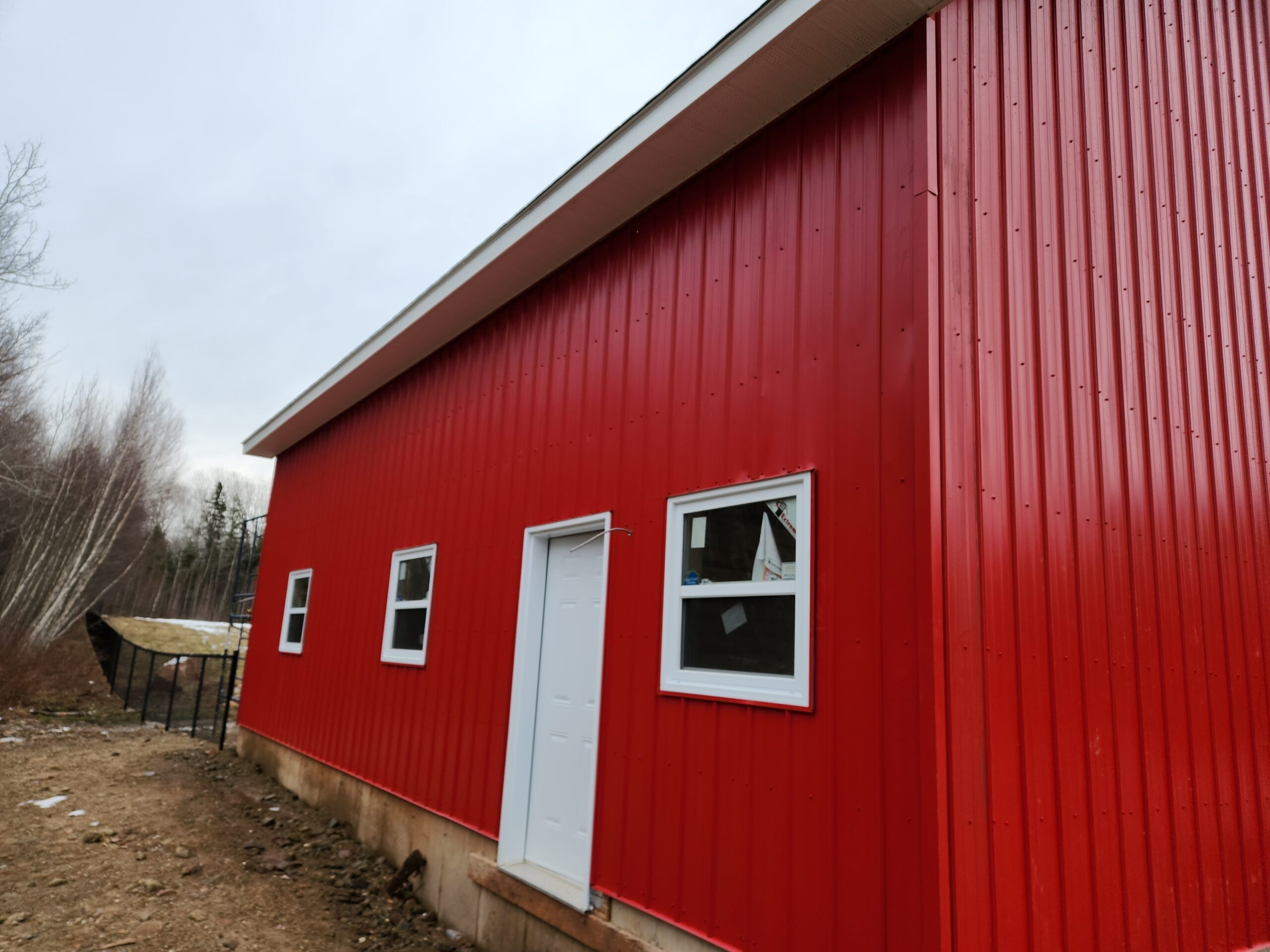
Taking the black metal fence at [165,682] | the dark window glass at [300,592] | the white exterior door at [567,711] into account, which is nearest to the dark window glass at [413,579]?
the white exterior door at [567,711]

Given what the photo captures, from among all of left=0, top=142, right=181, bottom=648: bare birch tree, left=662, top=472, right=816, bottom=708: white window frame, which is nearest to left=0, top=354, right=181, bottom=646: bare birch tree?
left=0, top=142, right=181, bottom=648: bare birch tree

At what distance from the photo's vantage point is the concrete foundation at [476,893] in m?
3.79

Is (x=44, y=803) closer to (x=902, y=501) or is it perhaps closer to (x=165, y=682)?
(x=902, y=501)

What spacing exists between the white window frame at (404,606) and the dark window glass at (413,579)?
21mm

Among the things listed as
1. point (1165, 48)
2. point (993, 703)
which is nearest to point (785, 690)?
point (993, 703)

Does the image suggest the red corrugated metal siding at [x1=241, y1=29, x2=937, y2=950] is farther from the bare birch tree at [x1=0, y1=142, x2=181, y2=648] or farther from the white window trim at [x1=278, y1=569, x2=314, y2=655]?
the bare birch tree at [x1=0, y1=142, x2=181, y2=648]

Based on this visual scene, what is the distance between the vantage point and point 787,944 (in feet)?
9.87

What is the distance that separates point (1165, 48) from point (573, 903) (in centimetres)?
632

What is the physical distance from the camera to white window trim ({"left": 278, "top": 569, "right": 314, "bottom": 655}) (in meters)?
9.35

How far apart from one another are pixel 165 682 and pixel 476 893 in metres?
14.9

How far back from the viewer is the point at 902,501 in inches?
116

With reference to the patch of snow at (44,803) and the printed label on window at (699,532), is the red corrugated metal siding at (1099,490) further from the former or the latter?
the patch of snow at (44,803)

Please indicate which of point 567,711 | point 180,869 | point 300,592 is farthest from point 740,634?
point 300,592

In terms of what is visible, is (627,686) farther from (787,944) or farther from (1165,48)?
(1165,48)
